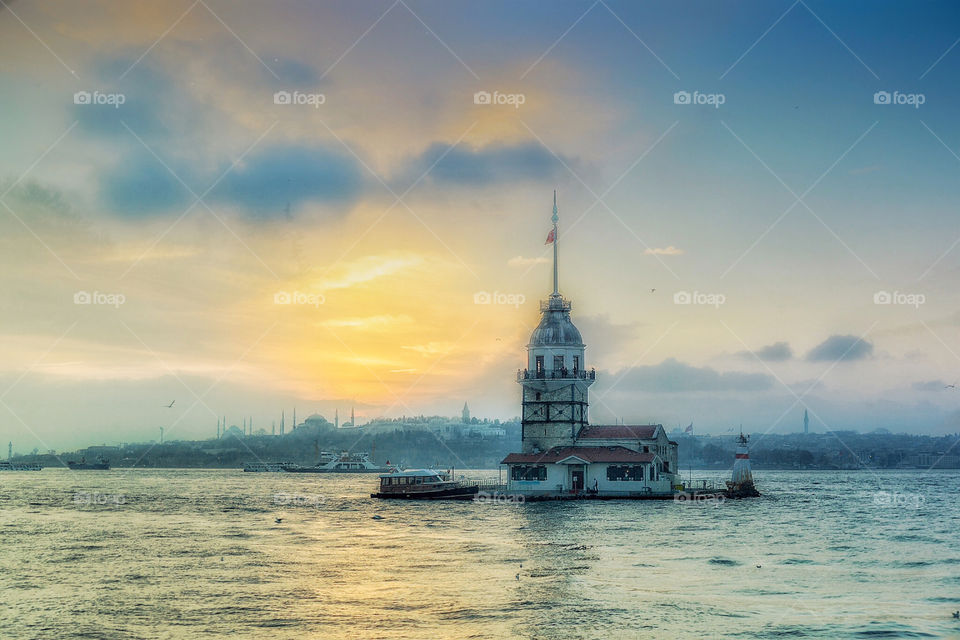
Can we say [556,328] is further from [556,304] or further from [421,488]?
[421,488]

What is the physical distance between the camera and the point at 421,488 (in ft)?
338

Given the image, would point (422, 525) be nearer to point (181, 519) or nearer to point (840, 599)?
point (181, 519)

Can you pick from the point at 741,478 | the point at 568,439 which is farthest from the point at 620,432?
the point at 741,478

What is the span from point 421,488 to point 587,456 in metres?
20.2

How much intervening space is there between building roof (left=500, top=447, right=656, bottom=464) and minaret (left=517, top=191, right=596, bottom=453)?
2.54 m

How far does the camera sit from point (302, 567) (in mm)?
49094

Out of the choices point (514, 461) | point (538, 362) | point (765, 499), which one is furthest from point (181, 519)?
point (765, 499)

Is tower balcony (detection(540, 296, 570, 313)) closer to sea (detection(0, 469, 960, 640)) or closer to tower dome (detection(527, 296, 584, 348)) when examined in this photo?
tower dome (detection(527, 296, 584, 348))

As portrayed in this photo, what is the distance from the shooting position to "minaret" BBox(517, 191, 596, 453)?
98.2 metres

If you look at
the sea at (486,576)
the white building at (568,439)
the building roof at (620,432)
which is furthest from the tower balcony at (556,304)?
the sea at (486,576)

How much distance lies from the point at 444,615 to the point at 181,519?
50243 millimetres

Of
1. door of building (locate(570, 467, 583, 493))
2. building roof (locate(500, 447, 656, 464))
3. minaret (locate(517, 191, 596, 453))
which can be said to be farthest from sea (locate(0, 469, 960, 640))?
minaret (locate(517, 191, 596, 453))

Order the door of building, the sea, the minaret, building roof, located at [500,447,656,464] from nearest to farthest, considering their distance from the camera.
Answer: the sea, building roof, located at [500,447,656,464], the door of building, the minaret

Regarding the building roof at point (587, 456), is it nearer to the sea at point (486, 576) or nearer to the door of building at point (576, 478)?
the door of building at point (576, 478)
